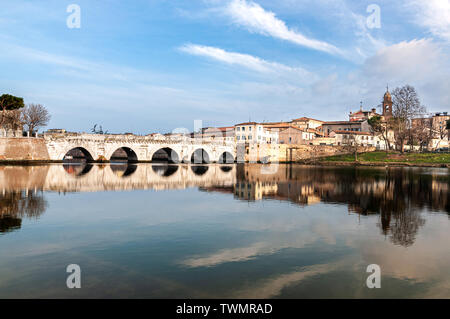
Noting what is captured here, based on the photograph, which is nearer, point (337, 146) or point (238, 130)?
point (337, 146)

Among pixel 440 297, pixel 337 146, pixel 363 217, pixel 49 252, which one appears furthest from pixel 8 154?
pixel 337 146

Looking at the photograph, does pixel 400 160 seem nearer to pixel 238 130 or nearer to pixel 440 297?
pixel 238 130

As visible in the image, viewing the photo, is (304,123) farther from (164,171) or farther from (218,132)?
(164,171)

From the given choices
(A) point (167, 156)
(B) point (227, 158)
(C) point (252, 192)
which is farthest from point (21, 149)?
(B) point (227, 158)

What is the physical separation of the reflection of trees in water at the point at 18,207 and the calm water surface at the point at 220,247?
0.16 feet

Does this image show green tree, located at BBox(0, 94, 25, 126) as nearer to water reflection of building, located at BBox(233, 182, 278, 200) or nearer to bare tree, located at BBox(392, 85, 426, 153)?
water reflection of building, located at BBox(233, 182, 278, 200)

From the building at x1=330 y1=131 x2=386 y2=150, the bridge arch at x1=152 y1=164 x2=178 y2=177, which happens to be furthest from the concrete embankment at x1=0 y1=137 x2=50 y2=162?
the building at x1=330 y1=131 x2=386 y2=150

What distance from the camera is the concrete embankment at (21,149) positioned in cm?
5572

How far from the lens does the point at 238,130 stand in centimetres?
→ 9938

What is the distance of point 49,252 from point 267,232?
8157 mm

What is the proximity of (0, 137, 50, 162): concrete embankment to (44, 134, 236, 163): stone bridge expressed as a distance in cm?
154

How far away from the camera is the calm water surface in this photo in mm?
8141

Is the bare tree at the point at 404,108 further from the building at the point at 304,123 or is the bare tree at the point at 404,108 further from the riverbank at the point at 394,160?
the building at the point at 304,123

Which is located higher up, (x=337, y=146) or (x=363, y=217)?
(x=337, y=146)
